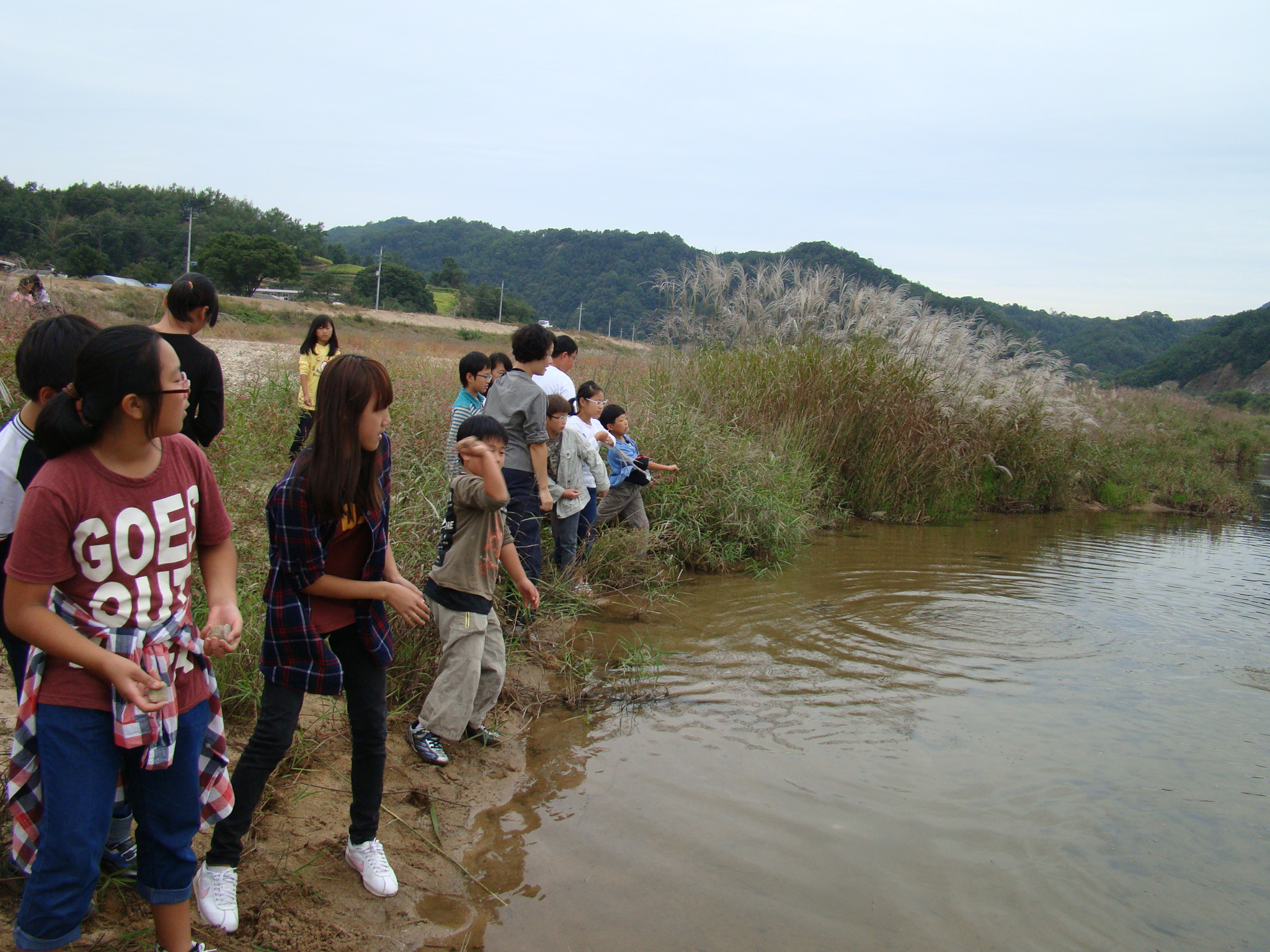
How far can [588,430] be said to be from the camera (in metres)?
5.94

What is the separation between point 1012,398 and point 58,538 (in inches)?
524

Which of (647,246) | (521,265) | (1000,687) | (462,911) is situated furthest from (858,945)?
(521,265)

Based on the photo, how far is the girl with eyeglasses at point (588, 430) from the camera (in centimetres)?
580

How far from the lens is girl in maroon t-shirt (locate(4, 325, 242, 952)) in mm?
1677

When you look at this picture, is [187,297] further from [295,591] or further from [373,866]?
[373,866]

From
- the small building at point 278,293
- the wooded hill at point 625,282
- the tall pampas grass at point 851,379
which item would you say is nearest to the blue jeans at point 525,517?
the tall pampas grass at point 851,379

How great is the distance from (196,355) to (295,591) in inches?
54.7

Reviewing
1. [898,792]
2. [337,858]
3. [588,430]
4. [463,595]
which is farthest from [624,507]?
[337,858]

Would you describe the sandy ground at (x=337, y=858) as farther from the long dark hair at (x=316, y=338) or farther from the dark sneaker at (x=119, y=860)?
the long dark hair at (x=316, y=338)

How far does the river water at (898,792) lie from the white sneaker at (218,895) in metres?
0.70

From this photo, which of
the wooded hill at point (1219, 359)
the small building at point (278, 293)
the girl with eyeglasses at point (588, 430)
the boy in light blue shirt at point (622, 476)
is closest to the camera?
the girl with eyeglasses at point (588, 430)

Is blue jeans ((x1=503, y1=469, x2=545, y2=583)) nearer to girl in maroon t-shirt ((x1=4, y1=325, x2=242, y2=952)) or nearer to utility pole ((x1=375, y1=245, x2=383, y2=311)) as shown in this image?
girl in maroon t-shirt ((x1=4, y1=325, x2=242, y2=952))

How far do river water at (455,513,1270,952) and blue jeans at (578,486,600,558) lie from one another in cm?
68

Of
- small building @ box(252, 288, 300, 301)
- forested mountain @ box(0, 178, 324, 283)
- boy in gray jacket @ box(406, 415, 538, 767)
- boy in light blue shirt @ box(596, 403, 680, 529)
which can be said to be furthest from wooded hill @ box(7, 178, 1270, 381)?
boy in gray jacket @ box(406, 415, 538, 767)
